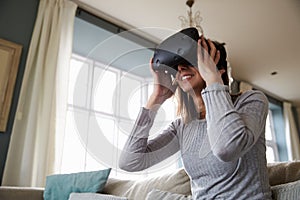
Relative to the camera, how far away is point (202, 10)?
2.54 m

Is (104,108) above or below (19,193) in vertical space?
above

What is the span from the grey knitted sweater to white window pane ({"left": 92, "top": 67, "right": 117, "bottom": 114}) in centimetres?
9

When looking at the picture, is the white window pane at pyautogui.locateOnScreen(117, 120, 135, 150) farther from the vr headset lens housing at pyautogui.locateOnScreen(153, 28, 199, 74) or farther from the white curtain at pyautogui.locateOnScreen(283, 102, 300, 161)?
the white curtain at pyautogui.locateOnScreen(283, 102, 300, 161)

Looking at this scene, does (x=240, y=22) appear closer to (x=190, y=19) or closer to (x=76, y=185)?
(x=190, y=19)

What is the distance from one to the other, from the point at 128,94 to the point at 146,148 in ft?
0.79

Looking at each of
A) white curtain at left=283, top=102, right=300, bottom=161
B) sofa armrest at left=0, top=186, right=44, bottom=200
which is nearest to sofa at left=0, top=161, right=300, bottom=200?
sofa armrest at left=0, top=186, right=44, bottom=200

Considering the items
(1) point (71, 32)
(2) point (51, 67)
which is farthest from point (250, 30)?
(2) point (51, 67)

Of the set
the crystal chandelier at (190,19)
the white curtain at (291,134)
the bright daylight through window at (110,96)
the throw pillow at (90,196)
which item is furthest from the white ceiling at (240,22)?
the bright daylight through window at (110,96)

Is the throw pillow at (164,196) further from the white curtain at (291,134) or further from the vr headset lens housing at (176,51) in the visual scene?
the white curtain at (291,134)

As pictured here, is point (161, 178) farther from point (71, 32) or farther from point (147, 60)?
point (71, 32)

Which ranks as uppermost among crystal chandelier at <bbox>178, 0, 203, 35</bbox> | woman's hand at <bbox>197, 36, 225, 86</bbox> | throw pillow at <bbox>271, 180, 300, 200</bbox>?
crystal chandelier at <bbox>178, 0, 203, 35</bbox>

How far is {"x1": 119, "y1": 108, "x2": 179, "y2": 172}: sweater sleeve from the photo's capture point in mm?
752

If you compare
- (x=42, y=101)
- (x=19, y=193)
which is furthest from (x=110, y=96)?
(x=42, y=101)

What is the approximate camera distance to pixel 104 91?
0.66m
